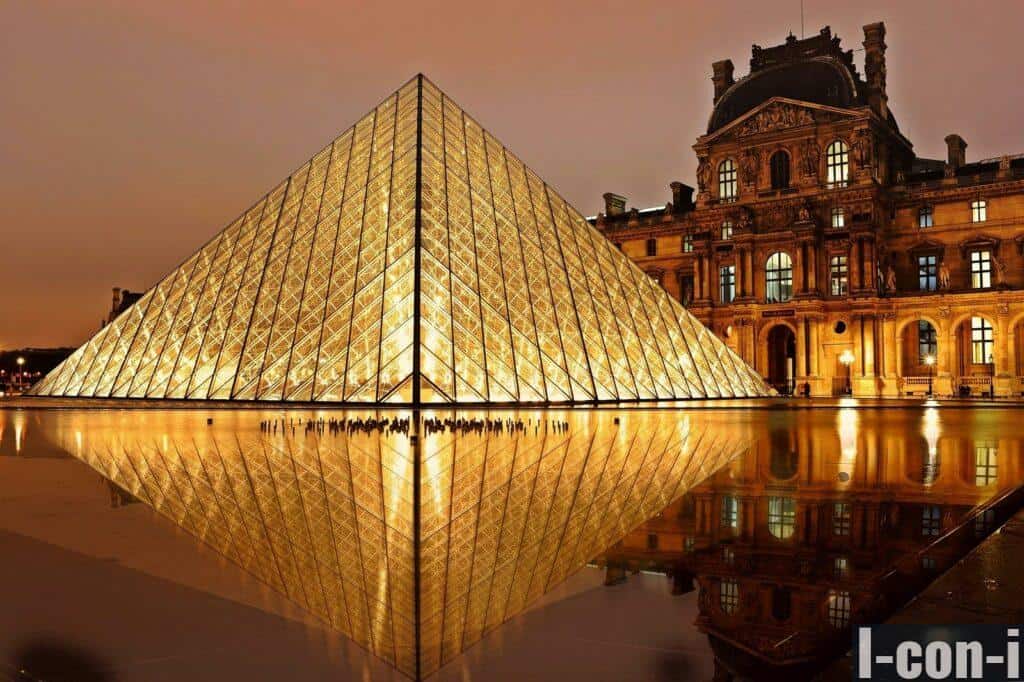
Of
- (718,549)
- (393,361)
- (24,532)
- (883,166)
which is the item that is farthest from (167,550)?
(883,166)

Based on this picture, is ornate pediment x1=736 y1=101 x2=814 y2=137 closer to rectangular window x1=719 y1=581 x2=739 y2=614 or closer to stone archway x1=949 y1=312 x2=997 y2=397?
stone archway x1=949 y1=312 x2=997 y2=397

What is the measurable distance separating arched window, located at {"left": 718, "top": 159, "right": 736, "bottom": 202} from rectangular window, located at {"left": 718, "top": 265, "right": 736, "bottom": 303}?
397cm

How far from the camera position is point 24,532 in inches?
250

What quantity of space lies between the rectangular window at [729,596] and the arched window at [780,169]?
157 feet

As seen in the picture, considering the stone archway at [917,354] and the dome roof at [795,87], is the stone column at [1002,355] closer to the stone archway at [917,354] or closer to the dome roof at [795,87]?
the stone archway at [917,354]

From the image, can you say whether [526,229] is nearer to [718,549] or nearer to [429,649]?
[718,549]

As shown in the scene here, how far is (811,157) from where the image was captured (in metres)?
48.2

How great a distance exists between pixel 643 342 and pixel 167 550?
74.7 feet

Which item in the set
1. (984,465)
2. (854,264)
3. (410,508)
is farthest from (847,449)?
(854,264)

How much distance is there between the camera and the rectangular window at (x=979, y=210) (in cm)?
4578

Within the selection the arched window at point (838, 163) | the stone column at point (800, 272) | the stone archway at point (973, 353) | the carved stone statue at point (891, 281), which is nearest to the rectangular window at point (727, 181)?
the arched window at point (838, 163)

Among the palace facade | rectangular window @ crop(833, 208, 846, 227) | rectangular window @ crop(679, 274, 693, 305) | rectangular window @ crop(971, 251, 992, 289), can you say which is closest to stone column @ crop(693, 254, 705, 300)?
the palace facade

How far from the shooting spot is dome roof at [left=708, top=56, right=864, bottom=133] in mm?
48656

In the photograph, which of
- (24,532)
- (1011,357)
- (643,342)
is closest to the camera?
(24,532)
